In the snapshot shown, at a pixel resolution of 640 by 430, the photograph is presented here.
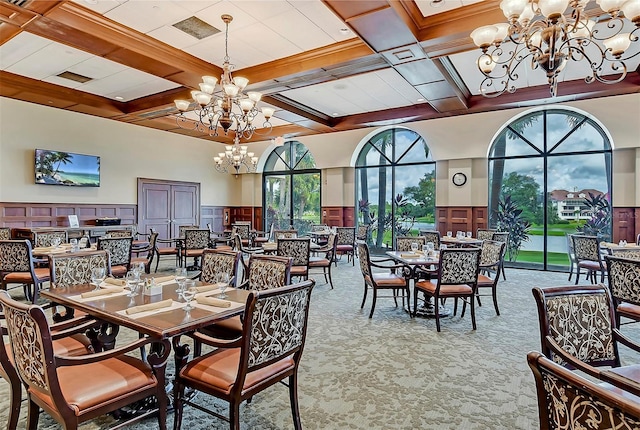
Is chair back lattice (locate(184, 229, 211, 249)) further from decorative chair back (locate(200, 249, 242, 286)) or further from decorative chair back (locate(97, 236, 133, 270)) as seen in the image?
decorative chair back (locate(200, 249, 242, 286))

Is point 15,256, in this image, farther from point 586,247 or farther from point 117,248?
point 586,247

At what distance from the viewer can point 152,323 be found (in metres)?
2.00

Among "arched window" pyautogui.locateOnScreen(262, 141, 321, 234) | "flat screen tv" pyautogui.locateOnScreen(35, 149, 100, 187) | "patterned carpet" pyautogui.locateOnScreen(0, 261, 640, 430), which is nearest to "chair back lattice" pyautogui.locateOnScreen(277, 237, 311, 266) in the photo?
"patterned carpet" pyautogui.locateOnScreen(0, 261, 640, 430)

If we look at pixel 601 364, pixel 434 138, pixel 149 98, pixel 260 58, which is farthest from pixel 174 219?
pixel 601 364

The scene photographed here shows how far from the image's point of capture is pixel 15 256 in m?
4.54

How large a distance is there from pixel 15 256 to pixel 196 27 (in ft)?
11.7

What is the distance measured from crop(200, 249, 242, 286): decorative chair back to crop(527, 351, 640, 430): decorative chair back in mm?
2660

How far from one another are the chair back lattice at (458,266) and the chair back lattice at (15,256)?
4.76 meters

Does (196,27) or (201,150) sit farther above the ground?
(196,27)

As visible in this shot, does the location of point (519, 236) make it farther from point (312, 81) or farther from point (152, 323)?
point (152, 323)

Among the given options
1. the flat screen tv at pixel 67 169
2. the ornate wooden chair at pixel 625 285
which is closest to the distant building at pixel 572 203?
the ornate wooden chair at pixel 625 285

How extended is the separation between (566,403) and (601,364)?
130 centimetres

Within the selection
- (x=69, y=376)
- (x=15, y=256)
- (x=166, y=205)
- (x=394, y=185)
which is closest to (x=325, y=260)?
(x=15, y=256)

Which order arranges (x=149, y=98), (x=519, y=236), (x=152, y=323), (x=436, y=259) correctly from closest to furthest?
1. (x=152, y=323)
2. (x=436, y=259)
3. (x=149, y=98)
4. (x=519, y=236)
